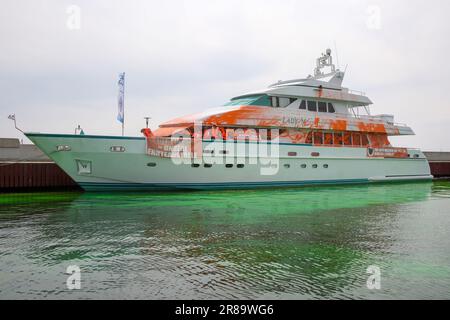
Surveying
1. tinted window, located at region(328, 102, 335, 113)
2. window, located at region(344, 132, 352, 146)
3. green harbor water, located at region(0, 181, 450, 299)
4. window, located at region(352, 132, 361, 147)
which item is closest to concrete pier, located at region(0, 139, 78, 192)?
green harbor water, located at region(0, 181, 450, 299)

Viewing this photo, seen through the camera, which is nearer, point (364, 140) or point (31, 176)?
point (31, 176)

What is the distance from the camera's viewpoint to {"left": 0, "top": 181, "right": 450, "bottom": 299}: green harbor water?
14.5 feet

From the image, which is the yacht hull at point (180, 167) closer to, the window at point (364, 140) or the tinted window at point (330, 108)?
the window at point (364, 140)

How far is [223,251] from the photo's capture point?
6.15 metres

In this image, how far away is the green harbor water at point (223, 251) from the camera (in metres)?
4.41

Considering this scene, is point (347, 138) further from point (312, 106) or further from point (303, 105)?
point (303, 105)

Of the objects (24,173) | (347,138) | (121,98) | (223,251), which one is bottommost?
(223,251)

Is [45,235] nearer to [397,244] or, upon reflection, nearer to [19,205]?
[19,205]

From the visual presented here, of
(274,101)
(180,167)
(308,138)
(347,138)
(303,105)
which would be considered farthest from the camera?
(347,138)

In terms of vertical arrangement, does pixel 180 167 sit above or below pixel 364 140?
below

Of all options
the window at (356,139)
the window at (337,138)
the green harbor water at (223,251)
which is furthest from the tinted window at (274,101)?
the green harbor water at (223,251)

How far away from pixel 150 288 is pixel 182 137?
38.9 ft

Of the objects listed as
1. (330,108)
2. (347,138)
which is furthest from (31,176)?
(347,138)
